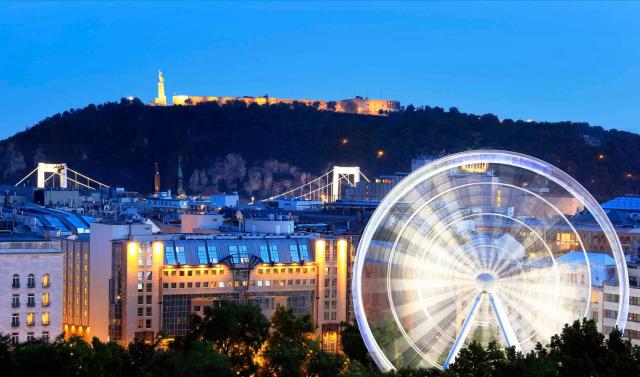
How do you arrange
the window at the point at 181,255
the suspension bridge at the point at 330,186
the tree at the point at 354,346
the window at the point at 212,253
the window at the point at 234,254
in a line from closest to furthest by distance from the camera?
the tree at the point at 354,346, the window at the point at 181,255, the window at the point at 212,253, the window at the point at 234,254, the suspension bridge at the point at 330,186

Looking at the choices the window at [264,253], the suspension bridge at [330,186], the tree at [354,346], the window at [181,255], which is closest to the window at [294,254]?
the window at [264,253]

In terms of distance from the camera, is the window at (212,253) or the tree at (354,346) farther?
the window at (212,253)

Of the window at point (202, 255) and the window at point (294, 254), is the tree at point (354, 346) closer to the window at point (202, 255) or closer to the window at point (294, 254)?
the window at point (202, 255)

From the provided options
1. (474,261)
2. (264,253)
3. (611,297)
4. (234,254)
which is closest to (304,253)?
(264,253)

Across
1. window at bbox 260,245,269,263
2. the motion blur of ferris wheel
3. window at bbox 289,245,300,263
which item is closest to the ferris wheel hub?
the motion blur of ferris wheel

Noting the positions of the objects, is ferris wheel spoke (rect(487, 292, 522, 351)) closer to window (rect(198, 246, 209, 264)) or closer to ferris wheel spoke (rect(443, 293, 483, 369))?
ferris wheel spoke (rect(443, 293, 483, 369))

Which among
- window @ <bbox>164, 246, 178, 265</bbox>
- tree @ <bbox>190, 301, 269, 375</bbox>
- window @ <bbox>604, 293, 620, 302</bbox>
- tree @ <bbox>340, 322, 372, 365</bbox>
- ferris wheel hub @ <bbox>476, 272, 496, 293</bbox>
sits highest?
window @ <bbox>164, 246, 178, 265</bbox>

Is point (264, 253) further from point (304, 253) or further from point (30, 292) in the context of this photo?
point (30, 292)
